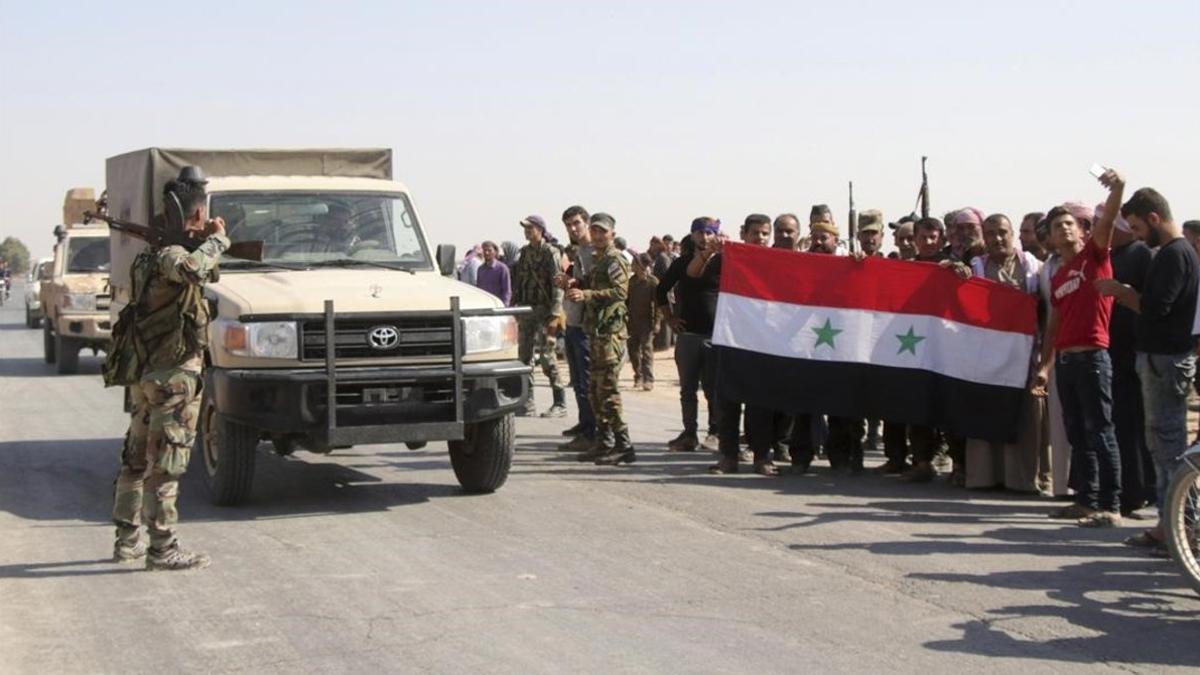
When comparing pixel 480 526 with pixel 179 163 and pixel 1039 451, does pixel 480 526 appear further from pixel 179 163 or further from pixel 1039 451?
pixel 179 163

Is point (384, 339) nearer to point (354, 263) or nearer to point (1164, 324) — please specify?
point (354, 263)

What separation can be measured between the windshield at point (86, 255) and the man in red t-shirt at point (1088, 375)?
60.9 feet

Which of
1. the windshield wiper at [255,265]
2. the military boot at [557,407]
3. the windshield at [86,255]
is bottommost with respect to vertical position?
the military boot at [557,407]

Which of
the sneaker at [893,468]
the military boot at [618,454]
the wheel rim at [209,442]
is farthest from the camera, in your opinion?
the military boot at [618,454]

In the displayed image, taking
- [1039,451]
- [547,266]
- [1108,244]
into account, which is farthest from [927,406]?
[547,266]

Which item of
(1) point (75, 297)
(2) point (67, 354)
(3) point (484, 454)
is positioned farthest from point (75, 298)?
(3) point (484, 454)

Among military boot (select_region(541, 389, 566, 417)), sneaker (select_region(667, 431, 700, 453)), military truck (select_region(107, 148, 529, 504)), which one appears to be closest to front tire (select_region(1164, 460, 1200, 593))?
military truck (select_region(107, 148, 529, 504))

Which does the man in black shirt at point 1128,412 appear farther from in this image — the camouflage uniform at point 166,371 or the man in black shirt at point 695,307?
the camouflage uniform at point 166,371

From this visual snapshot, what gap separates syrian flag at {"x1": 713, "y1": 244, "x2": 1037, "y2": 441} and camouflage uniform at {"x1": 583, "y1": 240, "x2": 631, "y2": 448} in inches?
30.5

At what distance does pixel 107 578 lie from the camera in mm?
7996

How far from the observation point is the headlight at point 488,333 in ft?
33.2

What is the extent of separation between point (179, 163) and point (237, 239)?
187 centimetres

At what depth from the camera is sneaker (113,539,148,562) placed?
8.34 m

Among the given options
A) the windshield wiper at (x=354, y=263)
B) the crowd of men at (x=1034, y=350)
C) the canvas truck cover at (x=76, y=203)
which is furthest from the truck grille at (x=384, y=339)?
the canvas truck cover at (x=76, y=203)
